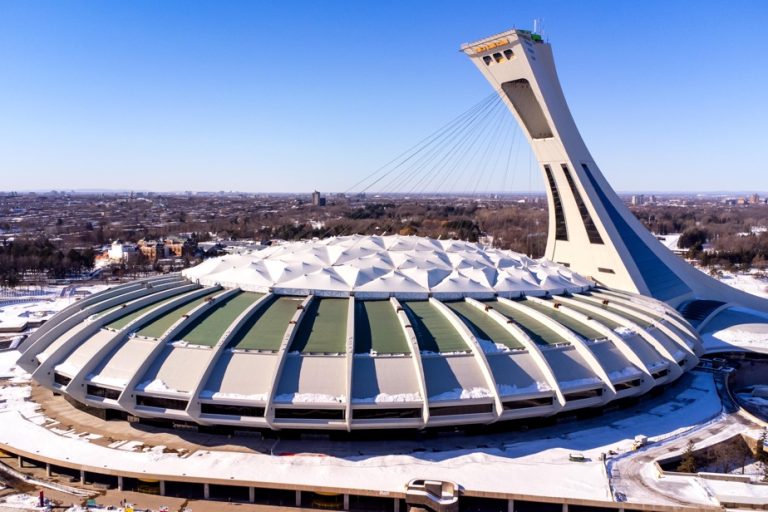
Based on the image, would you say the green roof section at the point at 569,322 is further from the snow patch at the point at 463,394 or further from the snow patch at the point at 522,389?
the snow patch at the point at 463,394

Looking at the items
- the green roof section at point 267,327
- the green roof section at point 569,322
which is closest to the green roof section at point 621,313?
the green roof section at point 569,322

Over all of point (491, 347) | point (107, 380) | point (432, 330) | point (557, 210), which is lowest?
point (107, 380)

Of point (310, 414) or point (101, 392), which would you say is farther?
point (101, 392)

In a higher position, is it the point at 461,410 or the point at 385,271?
the point at 385,271

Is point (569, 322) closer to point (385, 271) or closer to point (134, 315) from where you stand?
point (385, 271)

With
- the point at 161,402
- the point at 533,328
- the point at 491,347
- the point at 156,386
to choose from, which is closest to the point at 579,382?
the point at 533,328

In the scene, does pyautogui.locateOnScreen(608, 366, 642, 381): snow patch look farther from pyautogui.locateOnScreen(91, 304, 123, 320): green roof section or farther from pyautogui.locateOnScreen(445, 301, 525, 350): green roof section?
pyautogui.locateOnScreen(91, 304, 123, 320): green roof section
